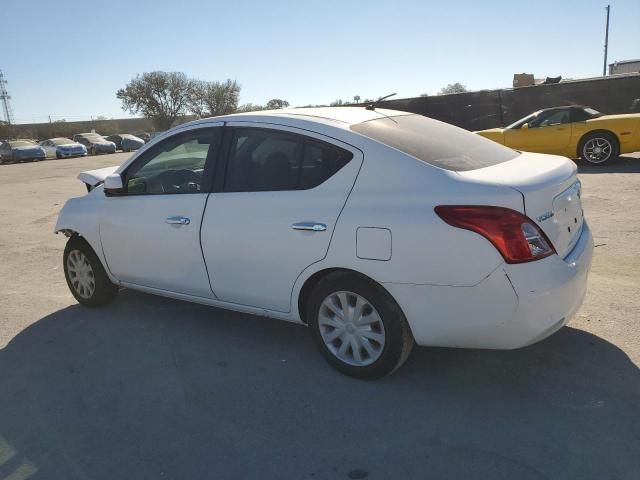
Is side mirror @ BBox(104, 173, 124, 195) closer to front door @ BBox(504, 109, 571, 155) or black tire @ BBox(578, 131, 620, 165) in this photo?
front door @ BBox(504, 109, 571, 155)

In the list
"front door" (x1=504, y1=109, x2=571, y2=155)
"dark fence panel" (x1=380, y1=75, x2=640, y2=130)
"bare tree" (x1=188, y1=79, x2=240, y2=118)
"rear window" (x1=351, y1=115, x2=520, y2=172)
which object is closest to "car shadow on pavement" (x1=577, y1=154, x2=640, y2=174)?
"front door" (x1=504, y1=109, x2=571, y2=155)

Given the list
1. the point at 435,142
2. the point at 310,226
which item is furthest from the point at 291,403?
the point at 435,142

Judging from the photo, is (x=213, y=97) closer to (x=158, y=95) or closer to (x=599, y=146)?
(x=158, y=95)

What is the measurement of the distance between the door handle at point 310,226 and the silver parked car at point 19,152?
3327 centimetres

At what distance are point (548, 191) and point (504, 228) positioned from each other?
0.44 metres

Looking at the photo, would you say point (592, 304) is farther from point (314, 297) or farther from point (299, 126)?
point (299, 126)

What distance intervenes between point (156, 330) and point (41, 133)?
70063 millimetres

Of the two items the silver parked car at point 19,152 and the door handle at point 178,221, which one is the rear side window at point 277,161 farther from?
the silver parked car at point 19,152

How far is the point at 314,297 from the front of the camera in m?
3.44

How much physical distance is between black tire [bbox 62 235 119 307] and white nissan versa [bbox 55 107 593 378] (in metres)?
0.52

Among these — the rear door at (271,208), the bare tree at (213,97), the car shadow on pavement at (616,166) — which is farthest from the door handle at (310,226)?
the bare tree at (213,97)

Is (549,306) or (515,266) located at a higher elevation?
(515,266)

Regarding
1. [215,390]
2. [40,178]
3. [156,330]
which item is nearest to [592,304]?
[215,390]

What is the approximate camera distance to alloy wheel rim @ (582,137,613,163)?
11656 millimetres
